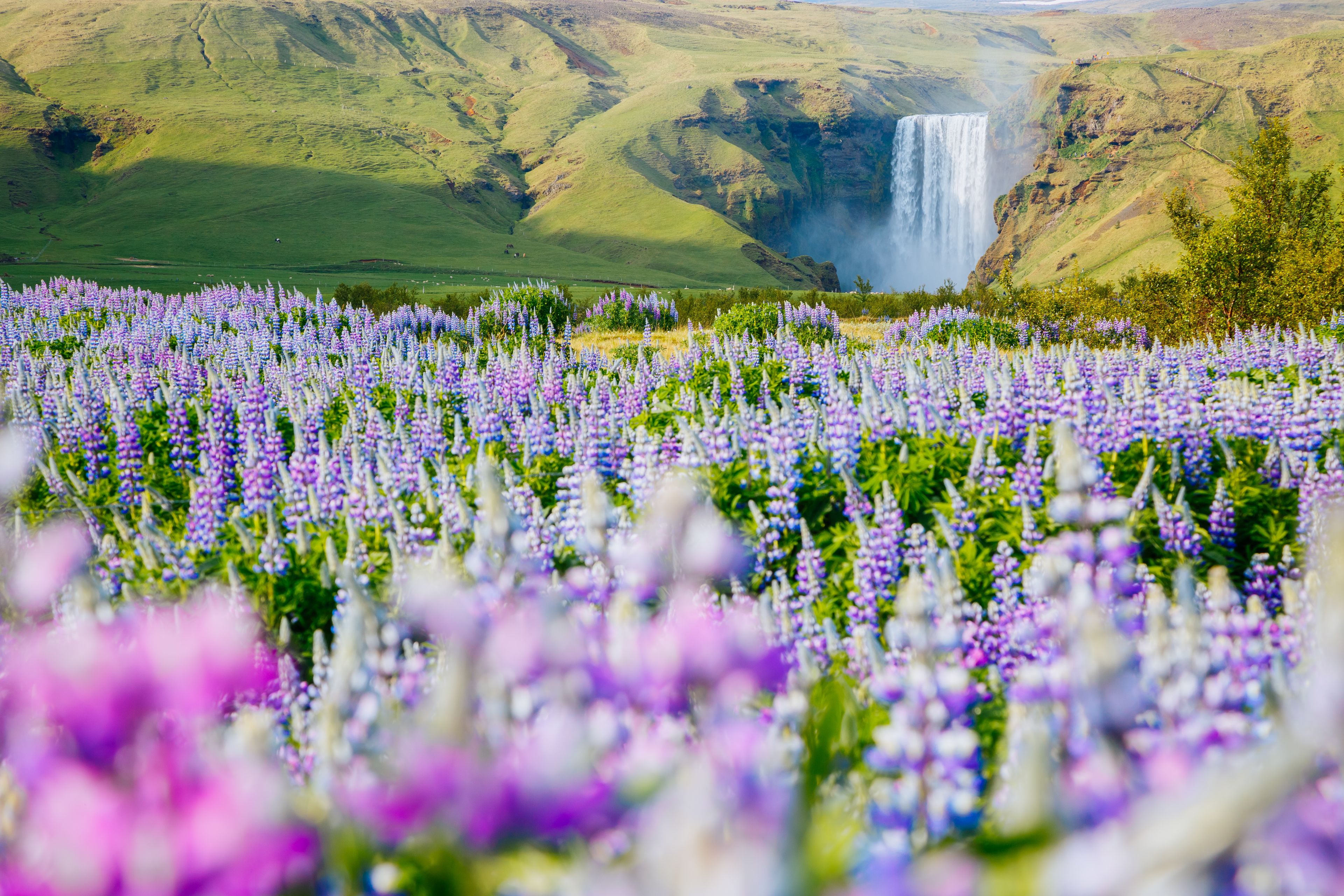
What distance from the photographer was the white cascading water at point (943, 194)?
10888cm

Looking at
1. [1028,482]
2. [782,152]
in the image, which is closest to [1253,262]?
[1028,482]

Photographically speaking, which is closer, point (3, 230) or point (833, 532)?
point (833, 532)

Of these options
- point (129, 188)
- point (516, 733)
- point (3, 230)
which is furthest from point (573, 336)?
point (129, 188)

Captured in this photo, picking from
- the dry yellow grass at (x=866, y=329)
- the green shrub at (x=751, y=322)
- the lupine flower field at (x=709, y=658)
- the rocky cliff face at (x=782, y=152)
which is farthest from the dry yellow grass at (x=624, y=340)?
the rocky cliff face at (x=782, y=152)

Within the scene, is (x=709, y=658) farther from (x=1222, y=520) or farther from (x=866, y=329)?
(x=866, y=329)

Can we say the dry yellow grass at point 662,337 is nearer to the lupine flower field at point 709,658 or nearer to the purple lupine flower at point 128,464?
the purple lupine flower at point 128,464

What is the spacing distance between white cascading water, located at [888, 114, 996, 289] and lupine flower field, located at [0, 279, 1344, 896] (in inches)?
4239

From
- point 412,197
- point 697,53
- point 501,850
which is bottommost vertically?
point 501,850

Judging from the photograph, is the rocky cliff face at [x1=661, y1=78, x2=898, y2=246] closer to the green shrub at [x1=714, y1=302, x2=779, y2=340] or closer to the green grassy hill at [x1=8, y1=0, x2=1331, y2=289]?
the green grassy hill at [x1=8, y1=0, x2=1331, y2=289]

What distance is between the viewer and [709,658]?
1435mm

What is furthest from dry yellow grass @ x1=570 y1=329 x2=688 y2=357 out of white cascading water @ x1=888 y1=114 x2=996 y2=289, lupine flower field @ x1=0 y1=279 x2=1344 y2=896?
white cascading water @ x1=888 y1=114 x2=996 y2=289

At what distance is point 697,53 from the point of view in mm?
196250

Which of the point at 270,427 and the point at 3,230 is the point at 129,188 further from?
the point at 270,427

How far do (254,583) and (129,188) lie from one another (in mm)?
105617
